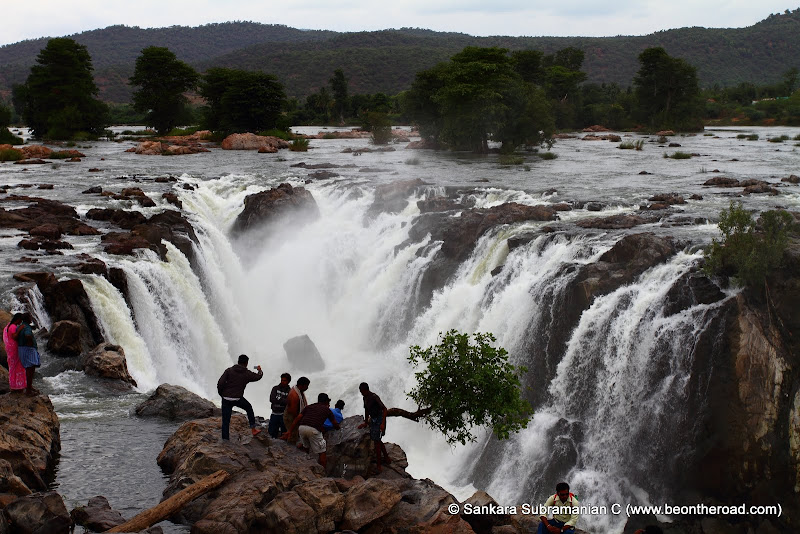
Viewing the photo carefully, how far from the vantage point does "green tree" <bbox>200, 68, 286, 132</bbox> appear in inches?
2788

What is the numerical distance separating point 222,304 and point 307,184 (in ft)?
43.0

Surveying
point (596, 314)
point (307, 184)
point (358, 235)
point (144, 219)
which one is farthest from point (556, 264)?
point (307, 184)

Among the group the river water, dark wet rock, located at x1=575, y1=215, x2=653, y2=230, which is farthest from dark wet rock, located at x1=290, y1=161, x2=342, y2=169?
dark wet rock, located at x1=575, y1=215, x2=653, y2=230

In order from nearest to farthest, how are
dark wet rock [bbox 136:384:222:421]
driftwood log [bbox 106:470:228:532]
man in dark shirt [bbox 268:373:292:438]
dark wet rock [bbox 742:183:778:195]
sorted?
driftwood log [bbox 106:470:228:532] → man in dark shirt [bbox 268:373:292:438] → dark wet rock [bbox 136:384:222:421] → dark wet rock [bbox 742:183:778:195]

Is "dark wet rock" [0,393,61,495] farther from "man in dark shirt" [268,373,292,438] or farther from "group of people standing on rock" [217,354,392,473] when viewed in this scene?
"man in dark shirt" [268,373,292,438]

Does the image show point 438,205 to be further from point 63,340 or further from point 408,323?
point 63,340

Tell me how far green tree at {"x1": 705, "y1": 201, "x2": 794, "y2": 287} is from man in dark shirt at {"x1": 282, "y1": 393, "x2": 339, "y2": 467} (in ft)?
33.1

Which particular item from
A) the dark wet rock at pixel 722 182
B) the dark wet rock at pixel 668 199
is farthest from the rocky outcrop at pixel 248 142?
the dark wet rock at pixel 668 199

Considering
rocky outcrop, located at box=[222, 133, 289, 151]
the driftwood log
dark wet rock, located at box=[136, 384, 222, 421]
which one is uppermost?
rocky outcrop, located at box=[222, 133, 289, 151]

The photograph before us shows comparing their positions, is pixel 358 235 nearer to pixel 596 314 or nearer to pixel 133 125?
pixel 596 314

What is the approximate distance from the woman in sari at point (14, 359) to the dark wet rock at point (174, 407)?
2.83 metres

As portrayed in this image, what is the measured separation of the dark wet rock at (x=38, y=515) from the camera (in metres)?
9.08

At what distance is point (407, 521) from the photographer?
10.5m

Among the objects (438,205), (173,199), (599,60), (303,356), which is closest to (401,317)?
(303,356)
